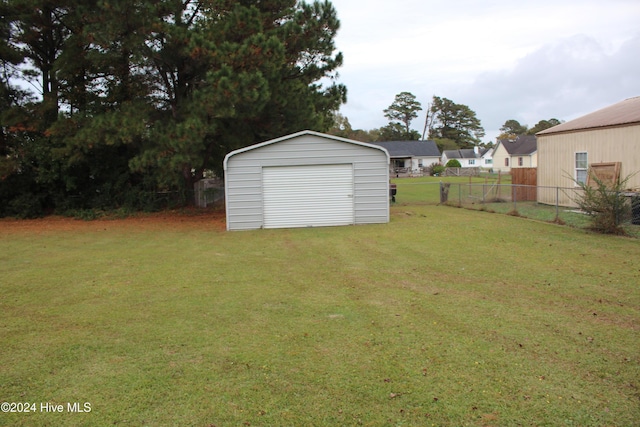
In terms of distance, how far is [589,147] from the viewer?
1803 cm

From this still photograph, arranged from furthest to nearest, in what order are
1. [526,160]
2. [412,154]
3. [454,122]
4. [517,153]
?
[454,122], [412,154], [517,153], [526,160]

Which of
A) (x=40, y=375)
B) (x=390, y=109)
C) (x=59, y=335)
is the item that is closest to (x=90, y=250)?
(x=59, y=335)

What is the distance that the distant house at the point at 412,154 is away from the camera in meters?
63.1

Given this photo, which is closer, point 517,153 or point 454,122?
point 517,153

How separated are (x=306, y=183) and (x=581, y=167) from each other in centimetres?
1054

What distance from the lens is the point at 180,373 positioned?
4.57 metres

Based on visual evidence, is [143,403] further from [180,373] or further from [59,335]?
[59,335]

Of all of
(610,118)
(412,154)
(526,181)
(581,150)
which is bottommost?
(526,181)

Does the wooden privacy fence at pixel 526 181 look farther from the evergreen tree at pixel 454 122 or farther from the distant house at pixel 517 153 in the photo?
the evergreen tree at pixel 454 122

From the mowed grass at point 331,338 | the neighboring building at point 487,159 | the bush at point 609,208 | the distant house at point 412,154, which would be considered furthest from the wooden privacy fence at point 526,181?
the neighboring building at point 487,159

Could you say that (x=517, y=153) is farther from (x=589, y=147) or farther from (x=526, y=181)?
(x=589, y=147)

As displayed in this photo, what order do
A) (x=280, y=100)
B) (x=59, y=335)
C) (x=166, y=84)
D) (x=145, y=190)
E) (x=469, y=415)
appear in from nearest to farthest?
(x=469, y=415), (x=59, y=335), (x=280, y=100), (x=166, y=84), (x=145, y=190)

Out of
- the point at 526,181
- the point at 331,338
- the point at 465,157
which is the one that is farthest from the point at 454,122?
the point at 331,338

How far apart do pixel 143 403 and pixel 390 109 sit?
88.4 meters
